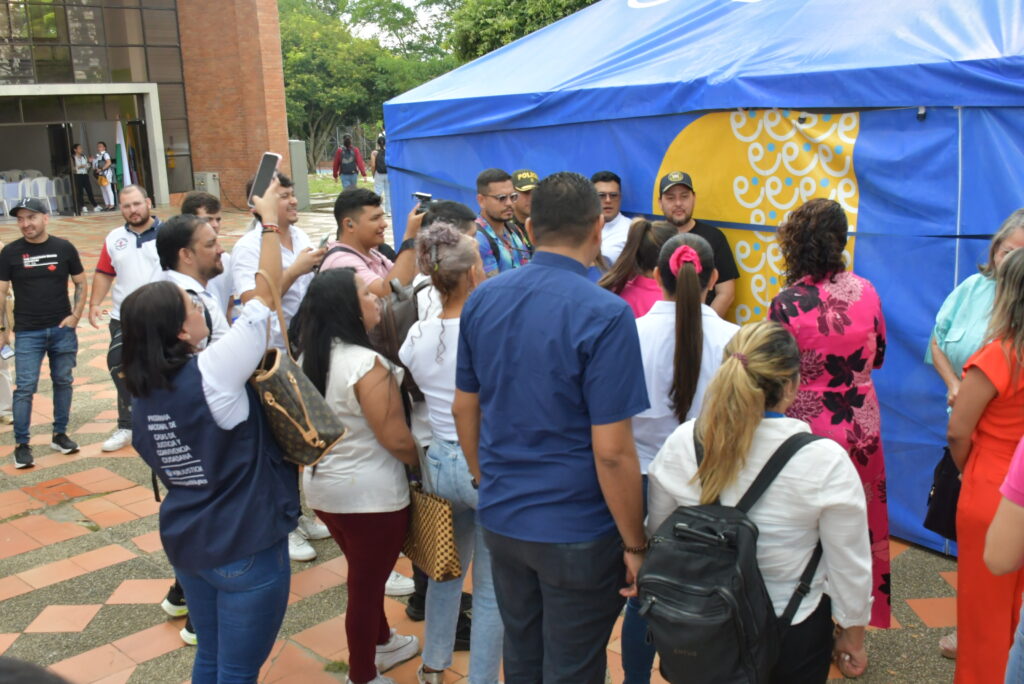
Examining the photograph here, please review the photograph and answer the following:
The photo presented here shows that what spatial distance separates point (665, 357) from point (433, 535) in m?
1.03

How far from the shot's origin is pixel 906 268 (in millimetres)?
4312

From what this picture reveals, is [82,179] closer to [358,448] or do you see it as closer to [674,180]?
[674,180]

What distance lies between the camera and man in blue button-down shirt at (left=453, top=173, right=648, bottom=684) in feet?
7.41

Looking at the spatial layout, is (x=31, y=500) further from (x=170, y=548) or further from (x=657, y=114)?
(x=657, y=114)

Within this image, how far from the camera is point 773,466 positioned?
215 centimetres

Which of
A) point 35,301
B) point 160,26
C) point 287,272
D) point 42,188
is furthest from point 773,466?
point 160,26

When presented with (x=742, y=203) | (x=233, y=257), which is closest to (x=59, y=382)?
(x=233, y=257)

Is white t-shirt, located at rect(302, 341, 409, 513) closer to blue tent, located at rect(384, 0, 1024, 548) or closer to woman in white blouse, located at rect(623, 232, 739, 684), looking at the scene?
woman in white blouse, located at rect(623, 232, 739, 684)

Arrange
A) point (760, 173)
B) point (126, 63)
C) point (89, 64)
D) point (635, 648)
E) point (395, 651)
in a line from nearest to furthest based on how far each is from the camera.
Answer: point (635, 648) < point (395, 651) < point (760, 173) < point (89, 64) < point (126, 63)

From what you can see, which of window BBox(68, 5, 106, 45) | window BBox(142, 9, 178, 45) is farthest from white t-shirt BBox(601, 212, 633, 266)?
window BBox(68, 5, 106, 45)

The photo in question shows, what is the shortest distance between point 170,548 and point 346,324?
91cm

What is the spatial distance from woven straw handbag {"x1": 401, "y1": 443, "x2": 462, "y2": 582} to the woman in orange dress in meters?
1.71

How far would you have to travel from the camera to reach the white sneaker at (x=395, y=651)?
140 inches

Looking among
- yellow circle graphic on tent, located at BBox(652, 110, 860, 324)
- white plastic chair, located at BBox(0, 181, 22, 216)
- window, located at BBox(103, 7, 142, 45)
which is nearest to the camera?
yellow circle graphic on tent, located at BBox(652, 110, 860, 324)
